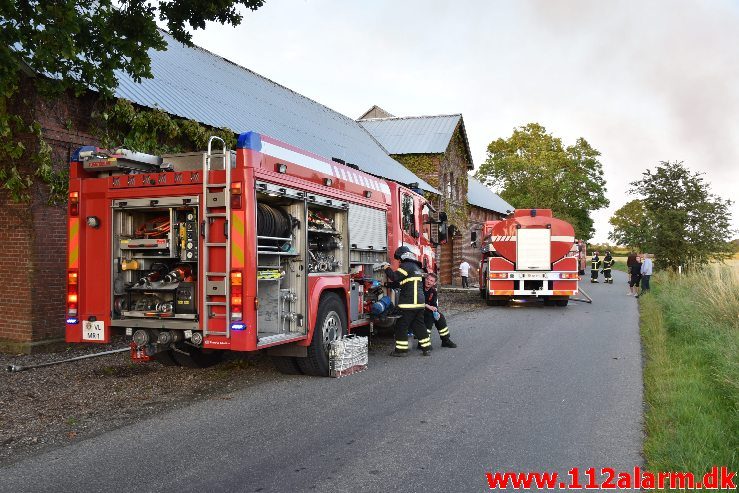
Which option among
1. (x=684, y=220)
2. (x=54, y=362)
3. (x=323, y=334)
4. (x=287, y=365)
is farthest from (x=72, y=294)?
(x=684, y=220)

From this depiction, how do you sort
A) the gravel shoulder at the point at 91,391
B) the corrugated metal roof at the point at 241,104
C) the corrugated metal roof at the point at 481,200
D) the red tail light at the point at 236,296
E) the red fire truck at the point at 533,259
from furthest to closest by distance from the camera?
the corrugated metal roof at the point at 481,200 < the red fire truck at the point at 533,259 < the corrugated metal roof at the point at 241,104 < the red tail light at the point at 236,296 < the gravel shoulder at the point at 91,391

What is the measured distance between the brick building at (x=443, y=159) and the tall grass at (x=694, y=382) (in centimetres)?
1580

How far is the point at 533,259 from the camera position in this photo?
17703 mm

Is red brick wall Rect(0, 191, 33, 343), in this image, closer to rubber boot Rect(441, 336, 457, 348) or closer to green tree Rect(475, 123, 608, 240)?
rubber boot Rect(441, 336, 457, 348)

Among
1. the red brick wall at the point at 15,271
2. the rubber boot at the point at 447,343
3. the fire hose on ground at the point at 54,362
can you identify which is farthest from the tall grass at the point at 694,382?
the red brick wall at the point at 15,271

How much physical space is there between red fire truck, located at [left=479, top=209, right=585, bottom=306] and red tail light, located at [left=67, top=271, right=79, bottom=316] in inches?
505

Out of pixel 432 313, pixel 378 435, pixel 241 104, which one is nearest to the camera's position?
pixel 378 435

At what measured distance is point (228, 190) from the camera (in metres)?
6.40

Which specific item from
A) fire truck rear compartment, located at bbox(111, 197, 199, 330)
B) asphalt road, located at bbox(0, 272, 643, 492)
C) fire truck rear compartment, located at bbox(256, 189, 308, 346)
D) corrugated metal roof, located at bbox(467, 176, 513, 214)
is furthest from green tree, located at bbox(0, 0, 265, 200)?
corrugated metal roof, located at bbox(467, 176, 513, 214)

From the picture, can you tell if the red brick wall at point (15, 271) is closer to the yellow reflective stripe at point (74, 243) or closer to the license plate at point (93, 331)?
the yellow reflective stripe at point (74, 243)

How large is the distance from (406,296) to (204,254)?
→ 12.3ft

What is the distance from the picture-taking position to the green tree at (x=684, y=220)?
22359 millimetres

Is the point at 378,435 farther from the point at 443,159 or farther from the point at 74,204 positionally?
the point at 443,159

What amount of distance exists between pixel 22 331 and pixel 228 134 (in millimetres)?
5780
